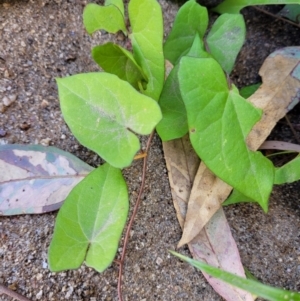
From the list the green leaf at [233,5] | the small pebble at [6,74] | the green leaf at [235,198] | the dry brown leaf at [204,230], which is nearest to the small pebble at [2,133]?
the small pebble at [6,74]

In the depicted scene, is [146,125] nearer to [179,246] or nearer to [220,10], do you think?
[179,246]

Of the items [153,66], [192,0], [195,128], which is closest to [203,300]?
[195,128]

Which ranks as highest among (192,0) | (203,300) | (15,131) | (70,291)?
(192,0)

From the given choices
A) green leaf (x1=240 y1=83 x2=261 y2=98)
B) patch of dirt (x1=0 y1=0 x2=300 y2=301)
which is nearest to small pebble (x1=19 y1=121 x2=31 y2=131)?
patch of dirt (x1=0 y1=0 x2=300 y2=301)

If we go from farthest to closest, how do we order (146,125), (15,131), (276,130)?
(276,130), (15,131), (146,125)

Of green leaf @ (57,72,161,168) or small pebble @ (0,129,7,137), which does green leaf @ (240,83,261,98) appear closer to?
green leaf @ (57,72,161,168)

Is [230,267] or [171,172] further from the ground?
[171,172]

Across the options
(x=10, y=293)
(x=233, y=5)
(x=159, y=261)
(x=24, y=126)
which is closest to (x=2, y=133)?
(x=24, y=126)
